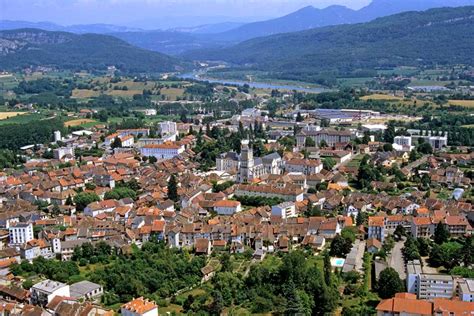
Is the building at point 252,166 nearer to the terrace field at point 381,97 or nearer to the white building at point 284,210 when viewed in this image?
the white building at point 284,210

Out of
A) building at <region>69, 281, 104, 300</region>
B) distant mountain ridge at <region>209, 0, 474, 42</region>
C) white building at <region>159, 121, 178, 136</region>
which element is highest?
distant mountain ridge at <region>209, 0, 474, 42</region>

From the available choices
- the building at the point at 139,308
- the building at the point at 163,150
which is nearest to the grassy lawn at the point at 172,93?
the building at the point at 163,150

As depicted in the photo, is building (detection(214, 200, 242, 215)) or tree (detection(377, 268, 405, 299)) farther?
building (detection(214, 200, 242, 215))

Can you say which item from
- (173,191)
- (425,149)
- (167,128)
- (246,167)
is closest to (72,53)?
(167,128)

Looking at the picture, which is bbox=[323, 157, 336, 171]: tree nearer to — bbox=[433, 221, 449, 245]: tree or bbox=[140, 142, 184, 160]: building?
bbox=[140, 142, 184, 160]: building

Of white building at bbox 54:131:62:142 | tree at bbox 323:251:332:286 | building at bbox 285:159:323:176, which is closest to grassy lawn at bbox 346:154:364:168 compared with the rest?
building at bbox 285:159:323:176

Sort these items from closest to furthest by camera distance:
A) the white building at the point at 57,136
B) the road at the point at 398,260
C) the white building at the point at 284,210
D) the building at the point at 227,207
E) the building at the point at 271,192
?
the road at the point at 398,260
the white building at the point at 284,210
the building at the point at 227,207
the building at the point at 271,192
the white building at the point at 57,136
